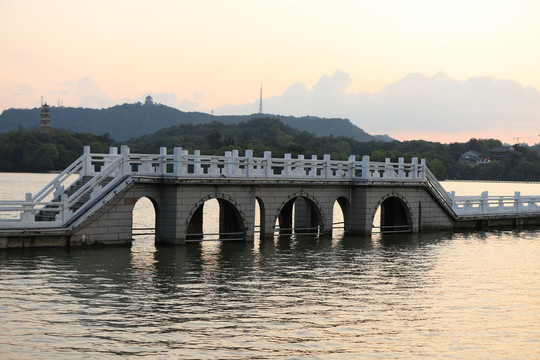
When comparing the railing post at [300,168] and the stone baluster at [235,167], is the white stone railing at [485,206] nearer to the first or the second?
the railing post at [300,168]

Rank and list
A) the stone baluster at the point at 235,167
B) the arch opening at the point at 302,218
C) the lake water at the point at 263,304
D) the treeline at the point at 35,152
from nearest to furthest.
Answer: the lake water at the point at 263,304 < the stone baluster at the point at 235,167 < the arch opening at the point at 302,218 < the treeline at the point at 35,152

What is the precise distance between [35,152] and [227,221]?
13817 centimetres

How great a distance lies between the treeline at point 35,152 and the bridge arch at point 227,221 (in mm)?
132508

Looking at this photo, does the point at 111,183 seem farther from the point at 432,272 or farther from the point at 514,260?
the point at 514,260

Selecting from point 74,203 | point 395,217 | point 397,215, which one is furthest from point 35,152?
point 74,203

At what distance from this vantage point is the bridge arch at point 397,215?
143ft

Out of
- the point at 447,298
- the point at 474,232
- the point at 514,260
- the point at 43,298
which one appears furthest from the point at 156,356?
the point at 474,232

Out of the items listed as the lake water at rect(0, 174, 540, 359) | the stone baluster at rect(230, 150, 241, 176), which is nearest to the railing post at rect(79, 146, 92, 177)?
the lake water at rect(0, 174, 540, 359)

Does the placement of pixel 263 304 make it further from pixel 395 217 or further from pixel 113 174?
pixel 395 217

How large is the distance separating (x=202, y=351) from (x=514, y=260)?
21.4m

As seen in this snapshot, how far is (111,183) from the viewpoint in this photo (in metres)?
30.7

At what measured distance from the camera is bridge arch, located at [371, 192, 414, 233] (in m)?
43.6

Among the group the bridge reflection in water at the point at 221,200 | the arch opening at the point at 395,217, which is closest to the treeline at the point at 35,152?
the arch opening at the point at 395,217

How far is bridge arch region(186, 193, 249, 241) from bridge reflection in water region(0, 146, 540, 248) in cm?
6
